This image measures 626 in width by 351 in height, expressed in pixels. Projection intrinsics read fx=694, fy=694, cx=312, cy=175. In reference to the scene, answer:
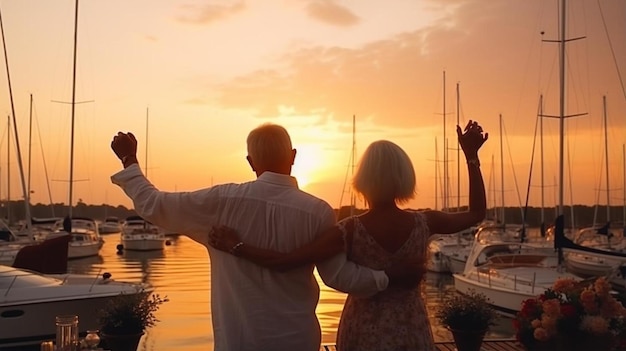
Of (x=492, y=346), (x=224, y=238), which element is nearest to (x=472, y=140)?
(x=224, y=238)

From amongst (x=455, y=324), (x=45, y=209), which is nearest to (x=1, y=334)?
(x=455, y=324)

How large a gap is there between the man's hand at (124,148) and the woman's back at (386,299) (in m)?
→ 1.01

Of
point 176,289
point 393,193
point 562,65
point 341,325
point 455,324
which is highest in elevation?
point 562,65

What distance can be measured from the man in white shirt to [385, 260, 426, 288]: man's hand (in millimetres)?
168

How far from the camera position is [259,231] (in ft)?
10.0

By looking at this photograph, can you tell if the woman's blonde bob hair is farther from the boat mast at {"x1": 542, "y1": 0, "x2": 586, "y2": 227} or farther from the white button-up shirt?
the boat mast at {"x1": 542, "y1": 0, "x2": 586, "y2": 227}

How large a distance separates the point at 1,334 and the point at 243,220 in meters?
11.0

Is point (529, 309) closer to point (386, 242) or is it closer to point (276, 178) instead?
point (386, 242)

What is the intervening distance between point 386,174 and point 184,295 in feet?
74.3

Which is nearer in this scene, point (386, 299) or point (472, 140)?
point (386, 299)

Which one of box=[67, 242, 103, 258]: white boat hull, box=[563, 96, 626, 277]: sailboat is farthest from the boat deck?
box=[67, 242, 103, 258]: white boat hull

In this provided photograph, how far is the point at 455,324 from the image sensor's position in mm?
5840

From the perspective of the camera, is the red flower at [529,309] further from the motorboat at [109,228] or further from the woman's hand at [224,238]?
the motorboat at [109,228]

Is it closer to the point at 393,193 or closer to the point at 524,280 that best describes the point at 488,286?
the point at 524,280
